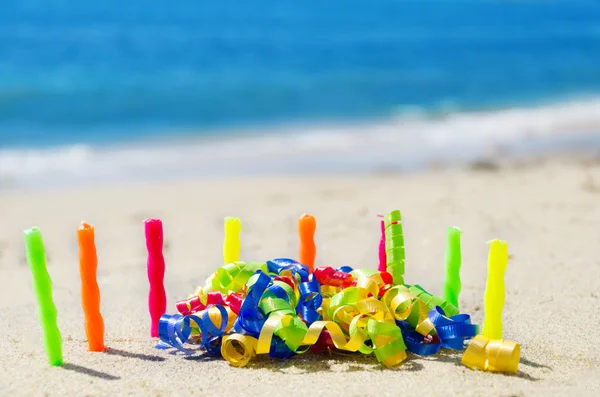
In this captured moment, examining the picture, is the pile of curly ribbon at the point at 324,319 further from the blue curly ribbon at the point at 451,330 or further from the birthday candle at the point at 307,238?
the birthday candle at the point at 307,238

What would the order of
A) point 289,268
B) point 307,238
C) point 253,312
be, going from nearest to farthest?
point 253,312, point 289,268, point 307,238

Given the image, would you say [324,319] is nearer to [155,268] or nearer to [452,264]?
[452,264]

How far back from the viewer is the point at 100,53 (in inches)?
922

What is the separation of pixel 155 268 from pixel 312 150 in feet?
25.6

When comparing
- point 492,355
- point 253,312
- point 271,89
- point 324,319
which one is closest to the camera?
point 492,355

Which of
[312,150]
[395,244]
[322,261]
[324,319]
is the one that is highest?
[312,150]

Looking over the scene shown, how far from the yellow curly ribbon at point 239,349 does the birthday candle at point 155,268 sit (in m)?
0.51

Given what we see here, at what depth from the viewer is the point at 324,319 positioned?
3957 millimetres

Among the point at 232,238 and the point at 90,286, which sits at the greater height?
the point at 232,238

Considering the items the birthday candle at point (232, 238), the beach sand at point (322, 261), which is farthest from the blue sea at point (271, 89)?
the birthday candle at point (232, 238)

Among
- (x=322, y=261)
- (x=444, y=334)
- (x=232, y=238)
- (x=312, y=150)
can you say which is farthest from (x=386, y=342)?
(x=312, y=150)

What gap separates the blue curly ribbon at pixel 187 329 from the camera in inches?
150

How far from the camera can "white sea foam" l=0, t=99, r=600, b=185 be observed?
412 inches

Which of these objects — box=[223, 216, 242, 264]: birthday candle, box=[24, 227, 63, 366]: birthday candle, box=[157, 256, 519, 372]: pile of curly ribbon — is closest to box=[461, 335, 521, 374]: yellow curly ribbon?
box=[157, 256, 519, 372]: pile of curly ribbon
